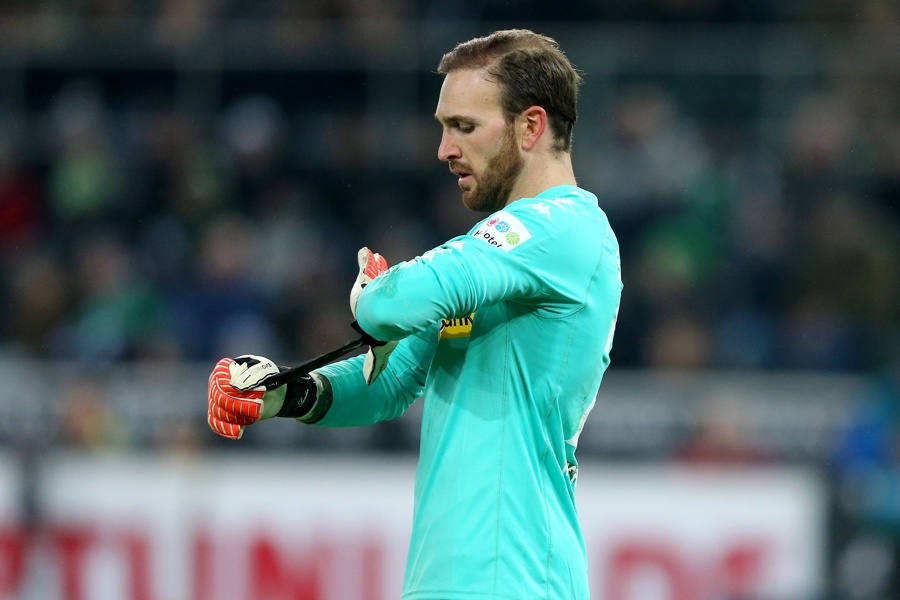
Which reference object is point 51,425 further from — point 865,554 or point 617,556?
point 865,554

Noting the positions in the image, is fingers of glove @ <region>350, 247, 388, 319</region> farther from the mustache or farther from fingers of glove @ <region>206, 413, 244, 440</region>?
fingers of glove @ <region>206, 413, 244, 440</region>

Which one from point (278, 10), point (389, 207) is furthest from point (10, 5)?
point (389, 207)

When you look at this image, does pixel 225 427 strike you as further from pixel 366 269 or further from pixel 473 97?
pixel 473 97

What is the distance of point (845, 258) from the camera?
10.2 metres

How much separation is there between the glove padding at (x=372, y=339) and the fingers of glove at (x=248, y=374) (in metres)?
0.24

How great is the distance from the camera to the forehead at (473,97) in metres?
3.28

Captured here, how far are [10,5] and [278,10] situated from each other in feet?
8.38

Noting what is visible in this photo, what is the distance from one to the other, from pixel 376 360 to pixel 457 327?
23 cm

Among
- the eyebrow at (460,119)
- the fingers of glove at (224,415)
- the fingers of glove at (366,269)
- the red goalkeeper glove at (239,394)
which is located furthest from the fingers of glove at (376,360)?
the eyebrow at (460,119)

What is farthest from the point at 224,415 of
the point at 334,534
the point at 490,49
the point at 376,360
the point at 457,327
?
the point at 334,534

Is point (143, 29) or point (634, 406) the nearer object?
point (634, 406)

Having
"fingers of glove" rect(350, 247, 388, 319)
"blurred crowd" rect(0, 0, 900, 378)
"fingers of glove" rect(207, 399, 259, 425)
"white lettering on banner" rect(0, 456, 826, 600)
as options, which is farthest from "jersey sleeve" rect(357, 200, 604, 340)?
"blurred crowd" rect(0, 0, 900, 378)

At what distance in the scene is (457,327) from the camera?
3.32 meters

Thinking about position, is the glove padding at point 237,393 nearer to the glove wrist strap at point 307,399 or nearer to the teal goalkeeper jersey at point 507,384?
the glove wrist strap at point 307,399
